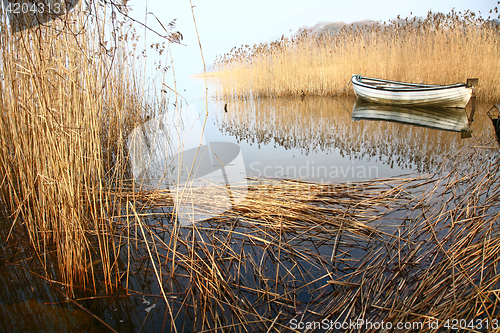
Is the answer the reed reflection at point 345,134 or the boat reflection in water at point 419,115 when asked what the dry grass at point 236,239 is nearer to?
the reed reflection at point 345,134

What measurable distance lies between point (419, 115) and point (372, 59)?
326 cm

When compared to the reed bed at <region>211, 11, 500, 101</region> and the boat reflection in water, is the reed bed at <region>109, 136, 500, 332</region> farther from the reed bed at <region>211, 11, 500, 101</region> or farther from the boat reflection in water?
the reed bed at <region>211, 11, 500, 101</region>

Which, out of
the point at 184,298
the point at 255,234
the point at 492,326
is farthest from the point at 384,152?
the point at 184,298

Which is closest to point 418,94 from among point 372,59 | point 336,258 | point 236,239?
point 372,59

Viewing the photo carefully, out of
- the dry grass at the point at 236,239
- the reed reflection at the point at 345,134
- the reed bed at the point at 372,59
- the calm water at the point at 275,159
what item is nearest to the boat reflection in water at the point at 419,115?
the reed reflection at the point at 345,134

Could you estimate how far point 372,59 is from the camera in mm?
8016

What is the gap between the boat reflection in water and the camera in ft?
15.2

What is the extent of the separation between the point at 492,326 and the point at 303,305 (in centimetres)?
62

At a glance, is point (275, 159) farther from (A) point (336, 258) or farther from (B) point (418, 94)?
(B) point (418, 94)

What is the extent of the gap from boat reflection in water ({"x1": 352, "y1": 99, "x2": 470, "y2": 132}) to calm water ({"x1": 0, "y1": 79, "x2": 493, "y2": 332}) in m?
0.22

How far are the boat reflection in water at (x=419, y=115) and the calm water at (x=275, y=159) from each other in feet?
0.72

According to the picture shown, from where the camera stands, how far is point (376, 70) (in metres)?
8.05

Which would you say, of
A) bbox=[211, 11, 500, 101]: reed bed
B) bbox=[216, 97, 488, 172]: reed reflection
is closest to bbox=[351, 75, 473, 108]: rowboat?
bbox=[216, 97, 488, 172]: reed reflection

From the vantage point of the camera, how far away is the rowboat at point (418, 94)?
5453 mm
